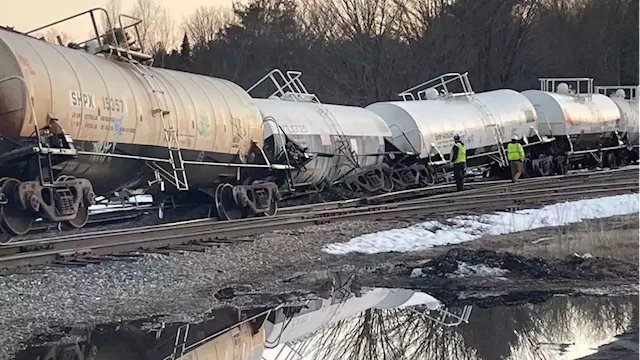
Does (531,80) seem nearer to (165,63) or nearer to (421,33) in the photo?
(421,33)

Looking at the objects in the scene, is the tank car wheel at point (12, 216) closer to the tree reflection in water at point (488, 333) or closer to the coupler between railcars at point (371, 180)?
the tree reflection in water at point (488, 333)

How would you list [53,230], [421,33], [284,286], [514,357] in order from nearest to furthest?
[514,357], [284,286], [53,230], [421,33]

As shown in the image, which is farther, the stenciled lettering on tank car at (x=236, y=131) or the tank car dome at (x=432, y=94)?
the tank car dome at (x=432, y=94)

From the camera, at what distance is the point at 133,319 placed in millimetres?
6902

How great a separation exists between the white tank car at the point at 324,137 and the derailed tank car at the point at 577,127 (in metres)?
8.22

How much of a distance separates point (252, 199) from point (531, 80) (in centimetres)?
4512

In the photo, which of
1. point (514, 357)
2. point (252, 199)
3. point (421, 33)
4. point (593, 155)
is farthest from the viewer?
point (421, 33)

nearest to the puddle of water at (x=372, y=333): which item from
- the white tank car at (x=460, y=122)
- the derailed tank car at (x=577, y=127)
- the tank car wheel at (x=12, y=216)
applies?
the tank car wheel at (x=12, y=216)

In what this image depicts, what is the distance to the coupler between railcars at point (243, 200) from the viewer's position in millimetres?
15258

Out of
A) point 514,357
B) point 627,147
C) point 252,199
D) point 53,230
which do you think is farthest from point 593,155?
point 514,357

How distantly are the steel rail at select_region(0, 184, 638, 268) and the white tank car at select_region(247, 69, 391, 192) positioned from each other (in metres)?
2.78

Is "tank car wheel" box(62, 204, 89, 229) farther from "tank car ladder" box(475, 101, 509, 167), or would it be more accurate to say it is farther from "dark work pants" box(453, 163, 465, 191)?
"tank car ladder" box(475, 101, 509, 167)

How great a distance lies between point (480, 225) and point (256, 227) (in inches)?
169

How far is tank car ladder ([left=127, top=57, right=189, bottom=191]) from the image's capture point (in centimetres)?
1330
